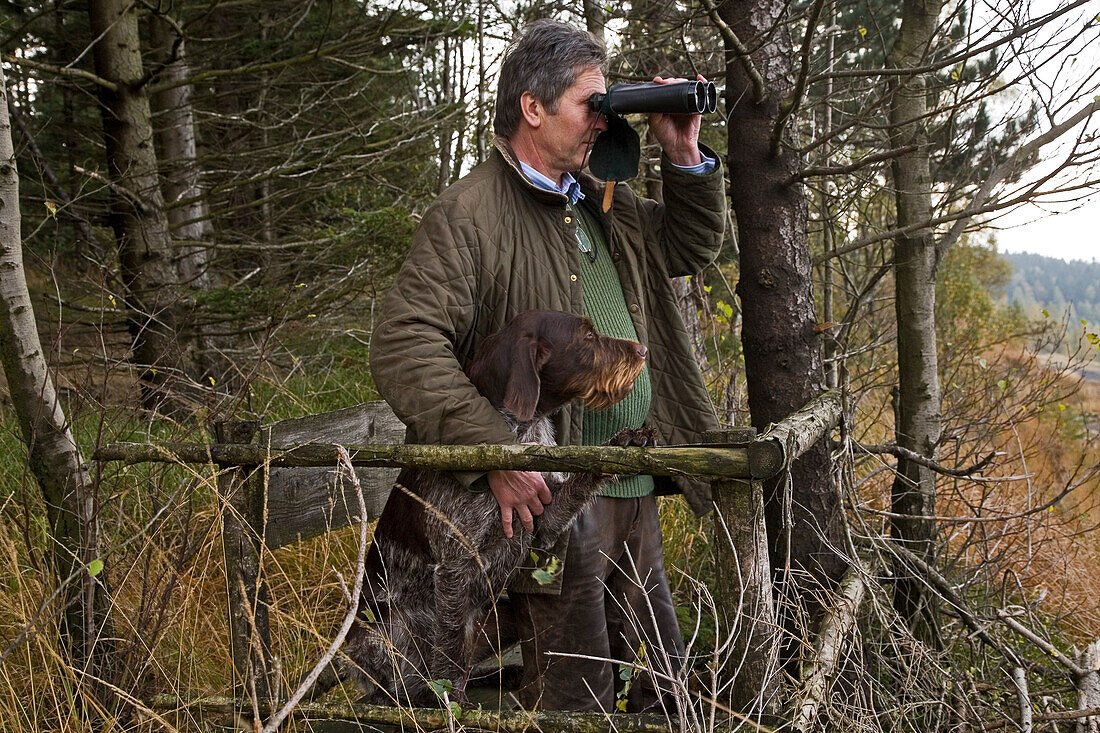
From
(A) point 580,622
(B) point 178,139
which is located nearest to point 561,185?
(A) point 580,622

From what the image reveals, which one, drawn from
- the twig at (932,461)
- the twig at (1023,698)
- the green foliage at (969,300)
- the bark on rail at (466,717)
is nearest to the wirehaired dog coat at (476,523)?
the bark on rail at (466,717)

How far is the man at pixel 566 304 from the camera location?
2531 mm

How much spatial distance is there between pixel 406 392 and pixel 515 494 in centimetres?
45

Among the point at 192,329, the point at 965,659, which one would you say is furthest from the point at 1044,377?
the point at 192,329

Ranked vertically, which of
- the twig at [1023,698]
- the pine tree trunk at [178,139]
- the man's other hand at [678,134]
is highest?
the pine tree trunk at [178,139]

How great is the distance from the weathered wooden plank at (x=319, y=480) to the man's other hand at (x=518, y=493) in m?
0.76

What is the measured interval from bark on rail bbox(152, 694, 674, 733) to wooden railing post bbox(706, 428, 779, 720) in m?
0.23

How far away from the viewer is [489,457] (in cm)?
226

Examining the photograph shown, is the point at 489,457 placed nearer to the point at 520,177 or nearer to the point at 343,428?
the point at 520,177

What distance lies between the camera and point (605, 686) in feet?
9.62

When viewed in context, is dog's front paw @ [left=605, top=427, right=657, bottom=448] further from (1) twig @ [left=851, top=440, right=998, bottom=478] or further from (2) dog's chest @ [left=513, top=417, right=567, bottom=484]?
(1) twig @ [left=851, top=440, right=998, bottom=478]

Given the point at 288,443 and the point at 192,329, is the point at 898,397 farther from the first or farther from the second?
the point at 192,329

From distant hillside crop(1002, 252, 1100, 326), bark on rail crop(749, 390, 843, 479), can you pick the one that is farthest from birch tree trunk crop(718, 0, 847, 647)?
distant hillside crop(1002, 252, 1100, 326)

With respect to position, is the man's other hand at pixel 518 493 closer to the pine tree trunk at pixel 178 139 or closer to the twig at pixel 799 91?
the twig at pixel 799 91
